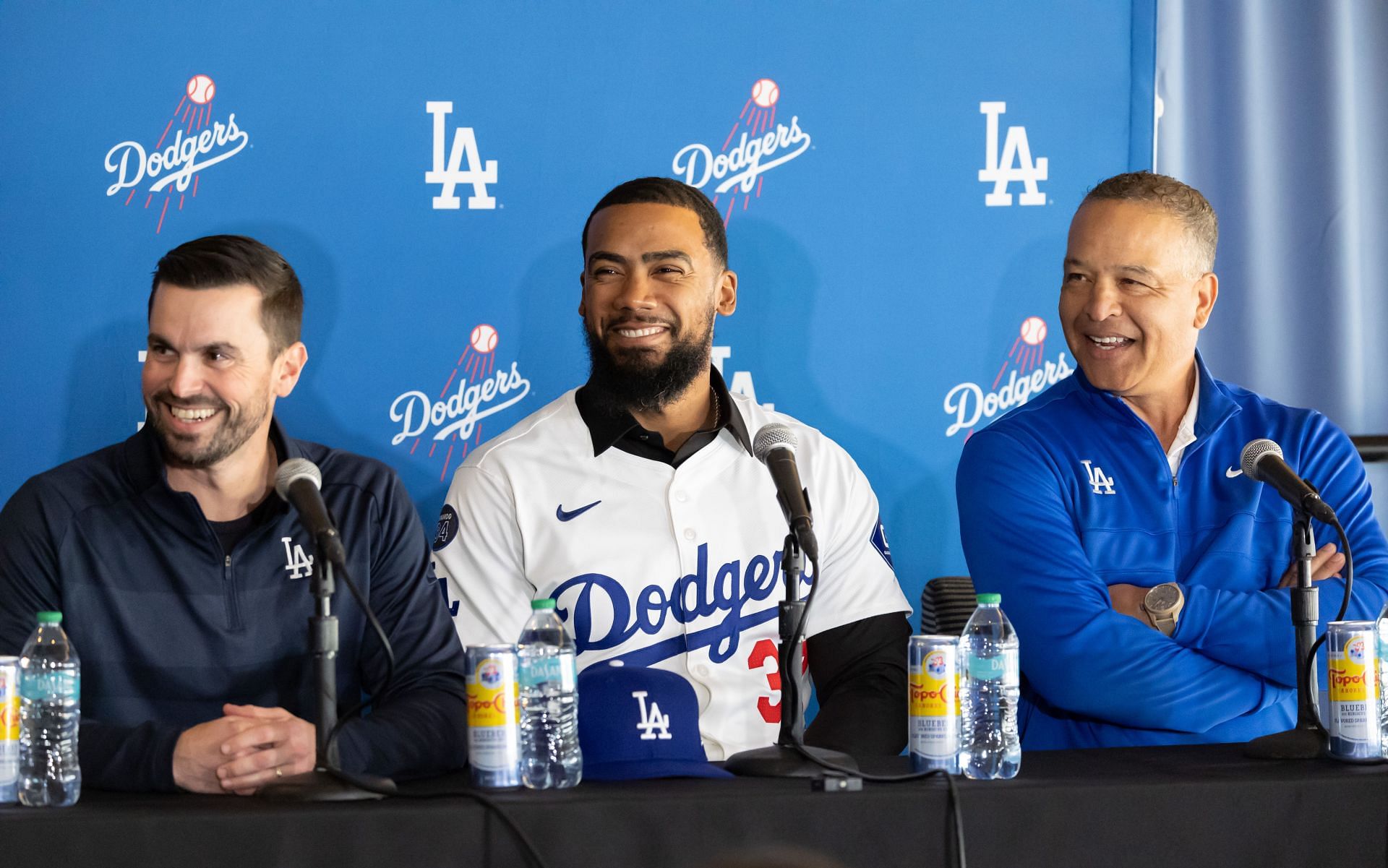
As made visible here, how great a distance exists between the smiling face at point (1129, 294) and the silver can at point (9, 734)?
1945 mm

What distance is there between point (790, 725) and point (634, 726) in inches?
8.4

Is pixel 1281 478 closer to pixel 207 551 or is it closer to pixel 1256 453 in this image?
pixel 1256 453

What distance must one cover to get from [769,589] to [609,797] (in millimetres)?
1064

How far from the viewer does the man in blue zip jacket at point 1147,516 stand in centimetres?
223

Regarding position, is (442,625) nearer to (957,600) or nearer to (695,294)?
(695,294)

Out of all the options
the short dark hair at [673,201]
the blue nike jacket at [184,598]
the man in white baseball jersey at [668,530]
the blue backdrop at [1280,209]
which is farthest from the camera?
the blue backdrop at [1280,209]

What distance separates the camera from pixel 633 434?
2.66 meters

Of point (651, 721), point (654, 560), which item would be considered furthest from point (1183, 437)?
point (651, 721)

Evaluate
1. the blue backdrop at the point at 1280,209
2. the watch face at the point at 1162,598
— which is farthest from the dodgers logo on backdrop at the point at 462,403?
the blue backdrop at the point at 1280,209

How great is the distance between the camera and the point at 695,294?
2.77 metres

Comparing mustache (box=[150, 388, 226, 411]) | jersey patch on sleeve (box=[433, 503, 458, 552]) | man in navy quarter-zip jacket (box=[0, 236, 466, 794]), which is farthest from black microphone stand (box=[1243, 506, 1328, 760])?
mustache (box=[150, 388, 226, 411])

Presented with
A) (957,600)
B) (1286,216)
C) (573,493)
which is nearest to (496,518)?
(573,493)

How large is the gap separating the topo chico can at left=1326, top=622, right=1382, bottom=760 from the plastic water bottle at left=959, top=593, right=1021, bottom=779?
0.43 m

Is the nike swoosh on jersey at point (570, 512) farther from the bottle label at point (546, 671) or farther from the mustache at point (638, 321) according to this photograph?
the bottle label at point (546, 671)
